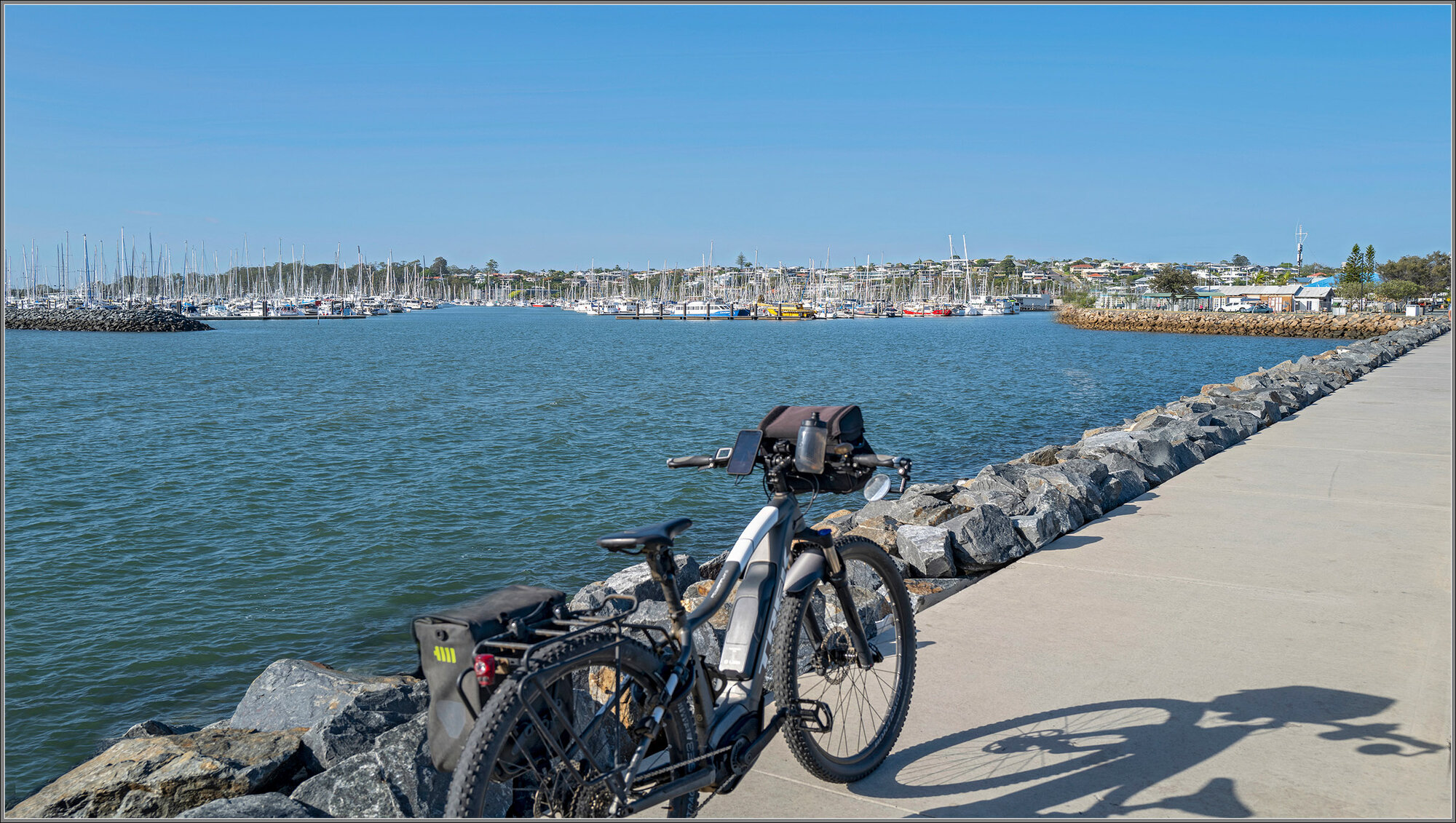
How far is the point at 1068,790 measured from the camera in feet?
12.4

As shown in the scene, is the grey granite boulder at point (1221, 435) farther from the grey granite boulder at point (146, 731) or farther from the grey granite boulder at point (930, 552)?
the grey granite boulder at point (146, 731)

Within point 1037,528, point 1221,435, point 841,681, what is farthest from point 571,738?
point 1221,435

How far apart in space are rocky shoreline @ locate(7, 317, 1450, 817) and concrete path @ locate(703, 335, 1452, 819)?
474 millimetres

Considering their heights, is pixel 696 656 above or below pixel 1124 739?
above

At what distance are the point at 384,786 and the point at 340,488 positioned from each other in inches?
578

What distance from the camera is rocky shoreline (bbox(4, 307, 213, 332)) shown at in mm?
102000

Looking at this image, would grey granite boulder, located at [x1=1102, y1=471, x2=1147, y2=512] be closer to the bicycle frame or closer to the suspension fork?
the suspension fork

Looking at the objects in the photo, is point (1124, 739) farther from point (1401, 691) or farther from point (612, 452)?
point (612, 452)

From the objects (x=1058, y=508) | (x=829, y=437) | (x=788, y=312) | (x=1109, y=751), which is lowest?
(x=1109, y=751)

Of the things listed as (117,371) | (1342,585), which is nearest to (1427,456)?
(1342,585)

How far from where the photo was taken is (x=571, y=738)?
2.77 metres

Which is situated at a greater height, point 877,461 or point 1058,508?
point 877,461

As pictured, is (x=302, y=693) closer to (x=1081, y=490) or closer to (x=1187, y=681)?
(x=1187, y=681)

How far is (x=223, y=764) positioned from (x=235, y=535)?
10.8 m
